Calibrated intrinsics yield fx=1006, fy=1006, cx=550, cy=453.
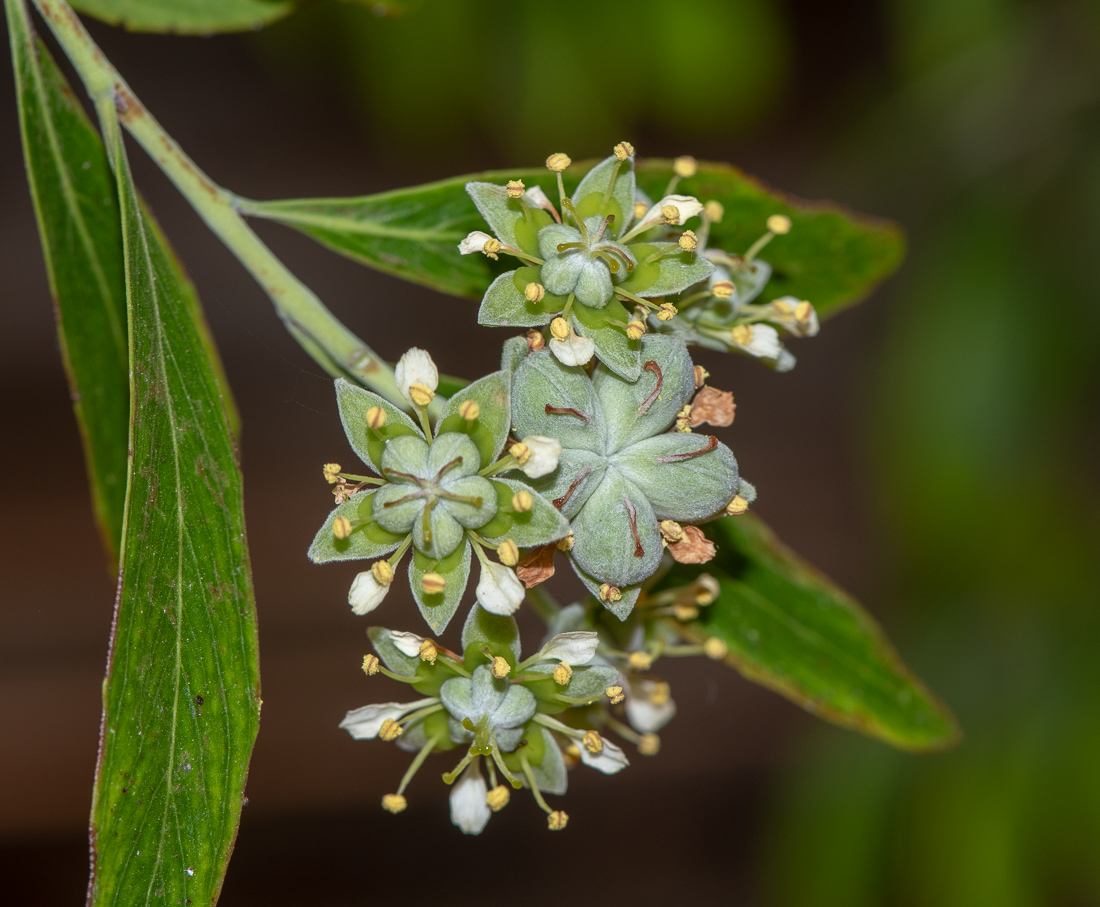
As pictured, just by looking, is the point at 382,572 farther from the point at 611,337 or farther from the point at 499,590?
the point at 611,337

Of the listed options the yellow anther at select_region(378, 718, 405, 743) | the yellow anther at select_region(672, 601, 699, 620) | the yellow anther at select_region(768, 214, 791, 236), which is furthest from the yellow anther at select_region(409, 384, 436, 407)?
the yellow anther at select_region(768, 214, 791, 236)

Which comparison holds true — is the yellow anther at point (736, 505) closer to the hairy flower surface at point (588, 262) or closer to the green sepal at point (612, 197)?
the hairy flower surface at point (588, 262)

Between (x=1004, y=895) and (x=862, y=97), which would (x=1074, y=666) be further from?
(x=862, y=97)

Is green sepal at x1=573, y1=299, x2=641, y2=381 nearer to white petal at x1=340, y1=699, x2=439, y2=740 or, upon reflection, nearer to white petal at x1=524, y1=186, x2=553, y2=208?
white petal at x1=524, y1=186, x2=553, y2=208

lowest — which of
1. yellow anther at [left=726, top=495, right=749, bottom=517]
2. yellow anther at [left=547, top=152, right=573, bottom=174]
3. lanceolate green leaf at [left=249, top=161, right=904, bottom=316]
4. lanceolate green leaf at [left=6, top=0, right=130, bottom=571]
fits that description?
yellow anther at [left=726, top=495, right=749, bottom=517]

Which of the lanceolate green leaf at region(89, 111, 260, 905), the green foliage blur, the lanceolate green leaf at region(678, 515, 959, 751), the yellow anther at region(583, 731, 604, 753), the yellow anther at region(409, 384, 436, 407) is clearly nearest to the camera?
the lanceolate green leaf at region(89, 111, 260, 905)

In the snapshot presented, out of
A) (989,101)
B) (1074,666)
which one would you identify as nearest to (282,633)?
(1074,666)

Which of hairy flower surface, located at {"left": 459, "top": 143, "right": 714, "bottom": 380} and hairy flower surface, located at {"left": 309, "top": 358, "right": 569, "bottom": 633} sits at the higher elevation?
hairy flower surface, located at {"left": 459, "top": 143, "right": 714, "bottom": 380}
